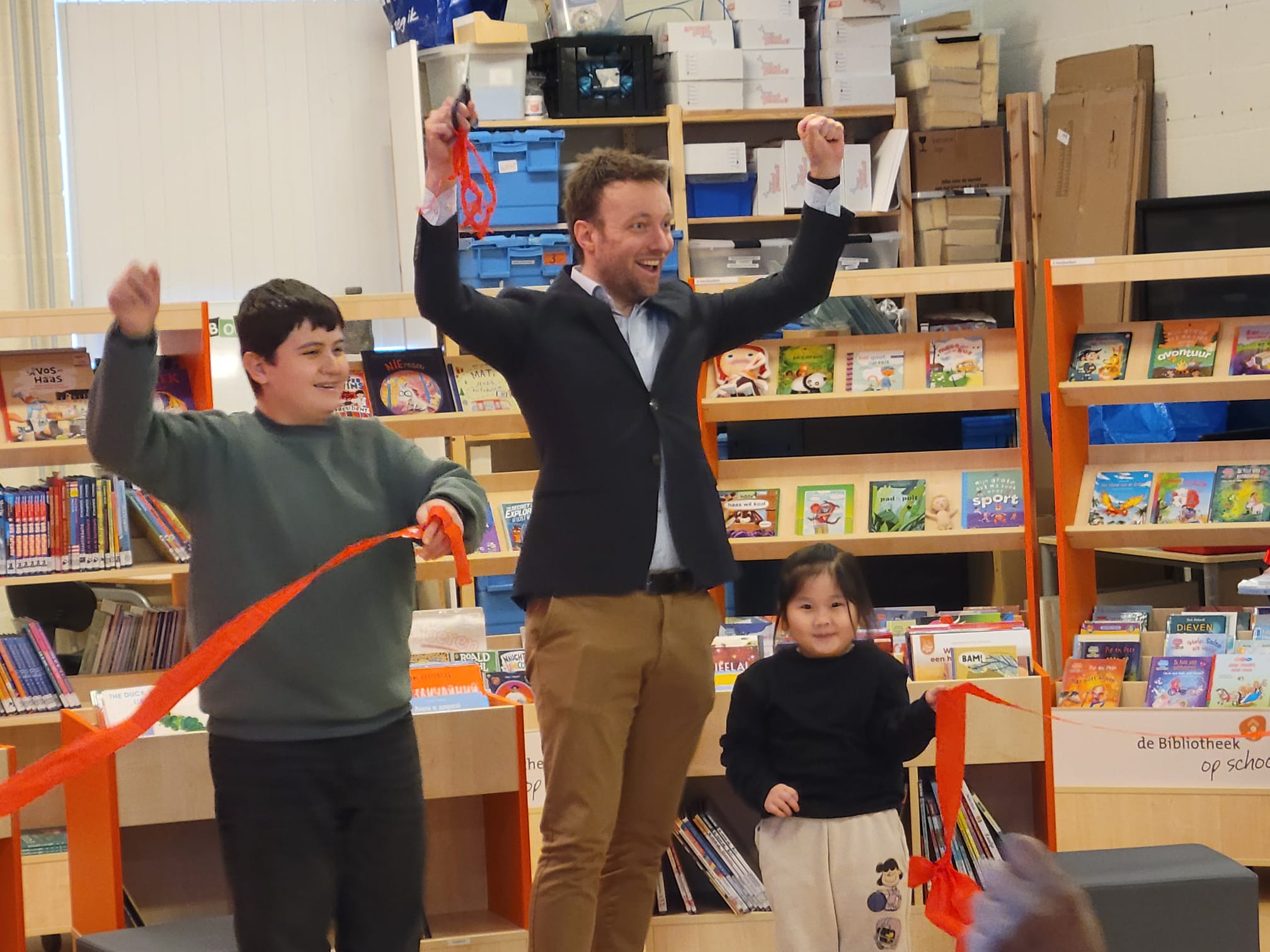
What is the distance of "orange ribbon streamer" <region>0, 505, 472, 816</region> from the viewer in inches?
82.7

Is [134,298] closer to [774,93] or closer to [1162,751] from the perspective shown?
[1162,751]

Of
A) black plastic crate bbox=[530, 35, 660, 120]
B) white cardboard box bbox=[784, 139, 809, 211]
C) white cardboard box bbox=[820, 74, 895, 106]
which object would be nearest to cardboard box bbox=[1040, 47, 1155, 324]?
white cardboard box bbox=[820, 74, 895, 106]

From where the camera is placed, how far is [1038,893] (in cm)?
75

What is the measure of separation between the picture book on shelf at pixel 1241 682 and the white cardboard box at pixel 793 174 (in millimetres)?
3449

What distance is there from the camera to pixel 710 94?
22.4 ft

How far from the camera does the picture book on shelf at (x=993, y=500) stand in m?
4.52

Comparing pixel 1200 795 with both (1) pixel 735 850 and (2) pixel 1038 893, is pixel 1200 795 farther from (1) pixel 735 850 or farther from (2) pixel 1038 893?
(2) pixel 1038 893

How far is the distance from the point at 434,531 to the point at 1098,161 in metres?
5.25

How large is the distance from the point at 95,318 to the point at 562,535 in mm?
1970

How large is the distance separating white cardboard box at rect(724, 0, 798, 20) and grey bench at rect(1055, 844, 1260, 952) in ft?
15.2

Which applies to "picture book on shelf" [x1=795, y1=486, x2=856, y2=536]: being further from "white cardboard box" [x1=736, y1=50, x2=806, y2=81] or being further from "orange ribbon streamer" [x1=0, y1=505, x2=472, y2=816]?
"white cardboard box" [x1=736, y1=50, x2=806, y2=81]

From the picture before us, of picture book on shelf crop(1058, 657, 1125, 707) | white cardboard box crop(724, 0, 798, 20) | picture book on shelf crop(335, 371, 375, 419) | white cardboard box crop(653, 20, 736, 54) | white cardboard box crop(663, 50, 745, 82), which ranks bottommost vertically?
picture book on shelf crop(1058, 657, 1125, 707)

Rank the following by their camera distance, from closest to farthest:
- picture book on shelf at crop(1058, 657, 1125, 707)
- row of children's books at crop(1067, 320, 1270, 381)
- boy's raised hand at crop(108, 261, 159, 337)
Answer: boy's raised hand at crop(108, 261, 159, 337) < picture book on shelf at crop(1058, 657, 1125, 707) < row of children's books at crop(1067, 320, 1270, 381)

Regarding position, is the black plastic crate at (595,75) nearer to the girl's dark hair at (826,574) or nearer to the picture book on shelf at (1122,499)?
the picture book on shelf at (1122,499)
